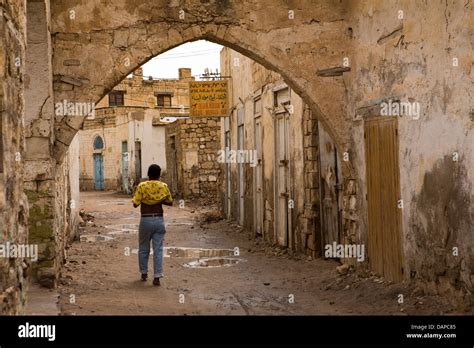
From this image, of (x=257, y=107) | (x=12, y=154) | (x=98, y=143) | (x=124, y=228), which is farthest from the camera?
(x=98, y=143)

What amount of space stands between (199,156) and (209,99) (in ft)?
22.1

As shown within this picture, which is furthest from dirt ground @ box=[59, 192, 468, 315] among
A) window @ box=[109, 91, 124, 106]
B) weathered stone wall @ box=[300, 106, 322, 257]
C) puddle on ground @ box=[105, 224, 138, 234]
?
window @ box=[109, 91, 124, 106]

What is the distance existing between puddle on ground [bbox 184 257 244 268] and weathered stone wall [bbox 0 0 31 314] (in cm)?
521

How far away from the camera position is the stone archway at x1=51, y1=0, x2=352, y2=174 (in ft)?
23.9

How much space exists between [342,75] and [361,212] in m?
1.69

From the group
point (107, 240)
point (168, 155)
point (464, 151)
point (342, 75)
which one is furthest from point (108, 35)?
point (168, 155)

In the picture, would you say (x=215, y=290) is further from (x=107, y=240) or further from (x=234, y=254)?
(x=107, y=240)

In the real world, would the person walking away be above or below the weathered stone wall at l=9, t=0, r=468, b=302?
below

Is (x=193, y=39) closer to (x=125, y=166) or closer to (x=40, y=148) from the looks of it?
(x=40, y=148)

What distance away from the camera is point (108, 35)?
24.2 feet

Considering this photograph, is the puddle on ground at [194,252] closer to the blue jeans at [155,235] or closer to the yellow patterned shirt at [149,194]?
the blue jeans at [155,235]

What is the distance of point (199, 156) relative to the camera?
862 inches

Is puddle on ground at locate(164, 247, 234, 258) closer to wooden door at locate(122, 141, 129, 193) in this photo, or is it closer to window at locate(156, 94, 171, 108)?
wooden door at locate(122, 141, 129, 193)

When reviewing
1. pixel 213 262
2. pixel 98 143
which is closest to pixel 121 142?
pixel 98 143
